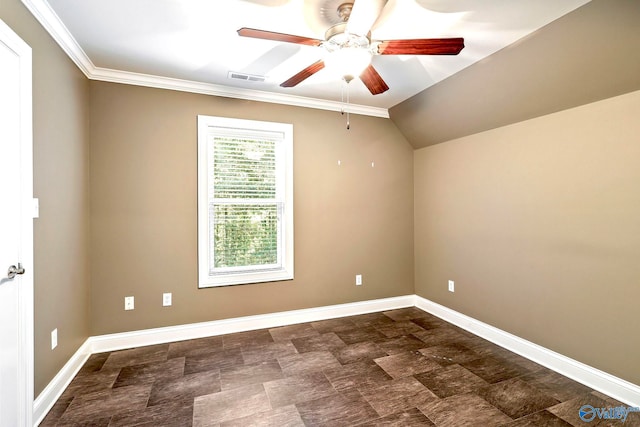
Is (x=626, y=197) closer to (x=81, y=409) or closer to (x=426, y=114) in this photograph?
(x=426, y=114)

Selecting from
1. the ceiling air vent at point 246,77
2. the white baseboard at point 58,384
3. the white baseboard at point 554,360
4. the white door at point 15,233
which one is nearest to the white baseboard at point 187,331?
the white baseboard at point 58,384

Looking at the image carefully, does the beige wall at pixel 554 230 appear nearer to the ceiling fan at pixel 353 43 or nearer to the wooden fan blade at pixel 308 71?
the ceiling fan at pixel 353 43

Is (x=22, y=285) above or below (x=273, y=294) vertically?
above

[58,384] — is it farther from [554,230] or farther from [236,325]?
[554,230]

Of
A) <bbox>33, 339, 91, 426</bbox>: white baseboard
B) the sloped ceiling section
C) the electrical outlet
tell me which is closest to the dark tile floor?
<bbox>33, 339, 91, 426</bbox>: white baseboard

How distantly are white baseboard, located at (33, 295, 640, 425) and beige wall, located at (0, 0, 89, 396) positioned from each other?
5.3 inches

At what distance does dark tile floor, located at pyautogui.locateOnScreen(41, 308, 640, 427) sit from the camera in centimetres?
195

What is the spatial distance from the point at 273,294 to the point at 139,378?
1.43 meters

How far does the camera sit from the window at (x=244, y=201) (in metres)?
3.15

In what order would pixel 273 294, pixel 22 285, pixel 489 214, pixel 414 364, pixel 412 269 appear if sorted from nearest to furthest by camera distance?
pixel 22 285 → pixel 414 364 → pixel 489 214 → pixel 273 294 → pixel 412 269

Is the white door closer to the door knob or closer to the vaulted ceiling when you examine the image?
the door knob

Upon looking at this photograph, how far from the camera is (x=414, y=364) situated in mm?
2613

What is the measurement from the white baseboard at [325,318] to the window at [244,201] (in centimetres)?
47

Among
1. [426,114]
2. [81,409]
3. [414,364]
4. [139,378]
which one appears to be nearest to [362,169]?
[426,114]
